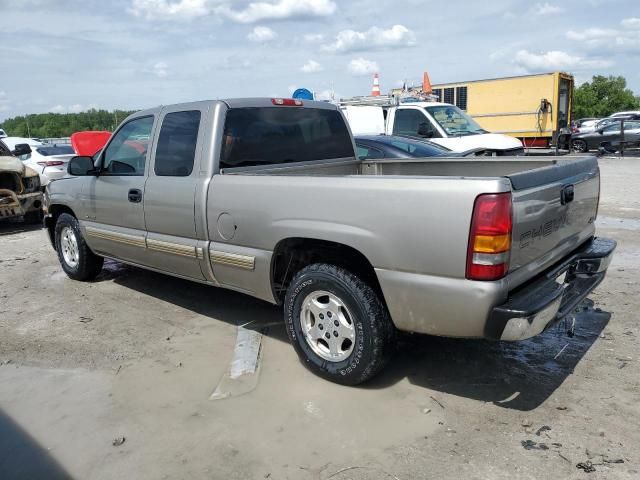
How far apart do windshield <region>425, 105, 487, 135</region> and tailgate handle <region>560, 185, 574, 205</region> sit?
28.0 ft

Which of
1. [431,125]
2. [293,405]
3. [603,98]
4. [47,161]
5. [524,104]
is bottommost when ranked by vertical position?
[293,405]

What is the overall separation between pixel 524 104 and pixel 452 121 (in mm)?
9638

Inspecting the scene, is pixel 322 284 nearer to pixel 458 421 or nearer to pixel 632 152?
pixel 458 421

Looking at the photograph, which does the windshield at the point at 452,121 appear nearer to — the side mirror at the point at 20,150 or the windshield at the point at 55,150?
the side mirror at the point at 20,150

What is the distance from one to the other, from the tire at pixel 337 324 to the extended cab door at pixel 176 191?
102 centimetres

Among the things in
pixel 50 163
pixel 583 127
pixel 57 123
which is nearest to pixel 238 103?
pixel 50 163

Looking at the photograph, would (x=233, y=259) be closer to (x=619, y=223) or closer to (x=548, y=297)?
(x=548, y=297)

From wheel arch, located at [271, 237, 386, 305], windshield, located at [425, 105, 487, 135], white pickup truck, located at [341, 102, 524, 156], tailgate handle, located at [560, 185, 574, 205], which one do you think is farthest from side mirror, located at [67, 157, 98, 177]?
windshield, located at [425, 105, 487, 135]

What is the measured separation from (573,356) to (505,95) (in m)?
18.4


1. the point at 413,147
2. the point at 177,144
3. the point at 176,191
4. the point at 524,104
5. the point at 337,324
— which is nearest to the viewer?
the point at 337,324

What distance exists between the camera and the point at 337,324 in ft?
11.8

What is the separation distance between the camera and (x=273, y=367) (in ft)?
13.2

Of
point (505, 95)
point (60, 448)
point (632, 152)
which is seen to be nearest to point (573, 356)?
point (60, 448)

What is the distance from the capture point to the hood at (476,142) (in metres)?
11.1
